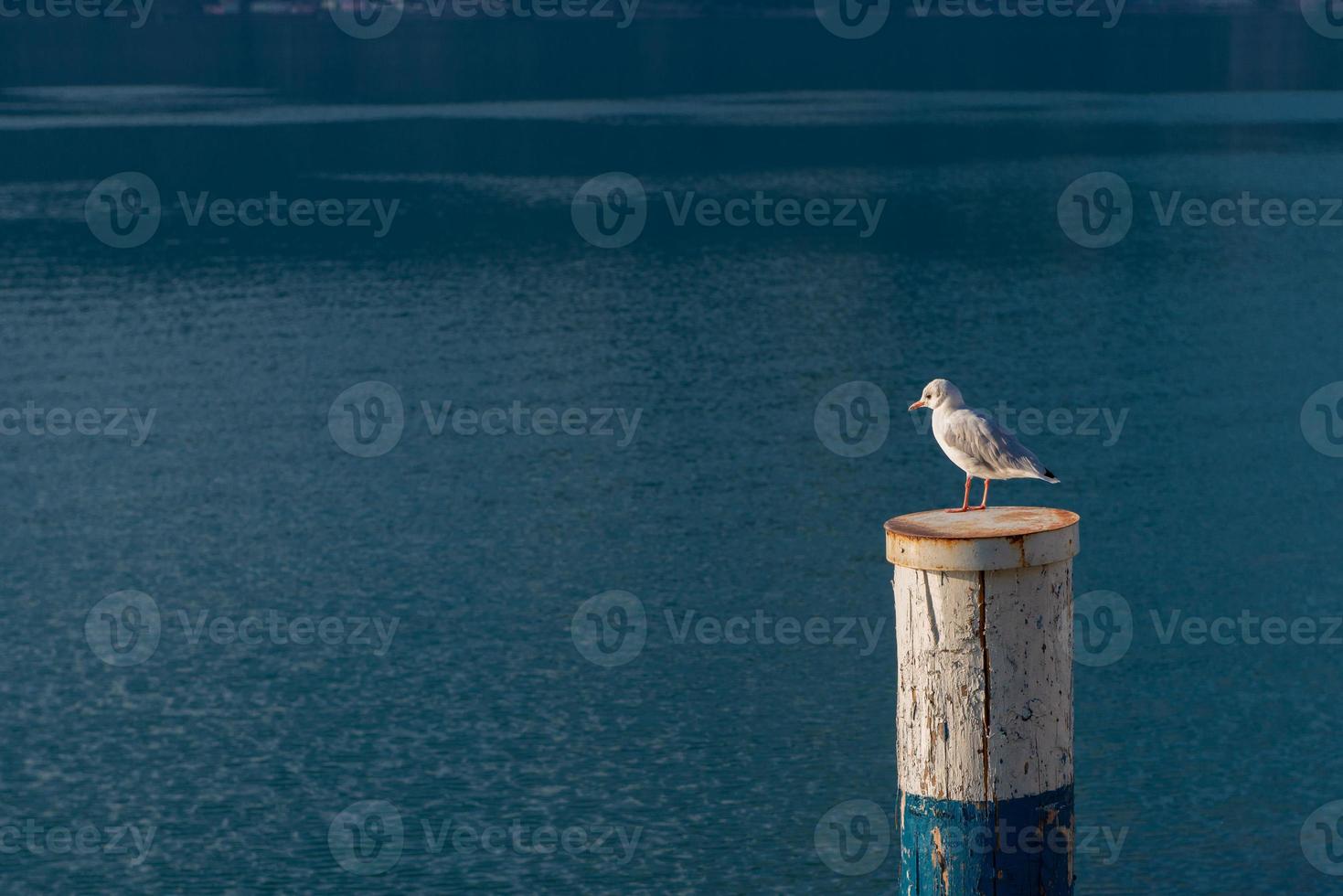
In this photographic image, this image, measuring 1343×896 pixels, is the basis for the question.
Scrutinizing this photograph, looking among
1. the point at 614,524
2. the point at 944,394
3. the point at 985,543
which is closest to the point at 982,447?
the point at 944,394

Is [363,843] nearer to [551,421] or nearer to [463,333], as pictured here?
[551,421]

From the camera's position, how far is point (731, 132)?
443 feet

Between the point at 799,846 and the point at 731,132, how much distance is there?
107 m

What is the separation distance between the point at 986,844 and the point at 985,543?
178 cm

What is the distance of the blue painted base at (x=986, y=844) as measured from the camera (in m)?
10.8

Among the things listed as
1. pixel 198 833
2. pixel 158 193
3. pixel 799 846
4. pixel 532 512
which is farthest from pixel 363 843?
pixel 158 193

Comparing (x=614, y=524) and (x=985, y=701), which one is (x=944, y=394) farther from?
(x=614, y=524)

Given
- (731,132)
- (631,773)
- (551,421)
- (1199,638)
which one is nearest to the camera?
(631,773)

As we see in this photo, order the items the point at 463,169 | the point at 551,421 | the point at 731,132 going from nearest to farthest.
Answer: the point at 551,421 → the point at 463,169 → the point at 731,132

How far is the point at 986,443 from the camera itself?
1562cm

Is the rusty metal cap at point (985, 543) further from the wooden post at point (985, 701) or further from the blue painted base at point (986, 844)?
the blue painted base at point (986, 844)

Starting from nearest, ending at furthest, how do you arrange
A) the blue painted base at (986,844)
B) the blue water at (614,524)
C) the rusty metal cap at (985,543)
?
the rusty metal cap at (985,543)
the blue painted base at (986,844)
the blue water at (614,524)

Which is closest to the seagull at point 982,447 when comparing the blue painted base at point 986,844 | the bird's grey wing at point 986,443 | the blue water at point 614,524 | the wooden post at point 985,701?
the bird's grey wing at point 986,443

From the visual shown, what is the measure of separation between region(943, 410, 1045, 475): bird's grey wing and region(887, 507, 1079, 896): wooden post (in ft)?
14.8
